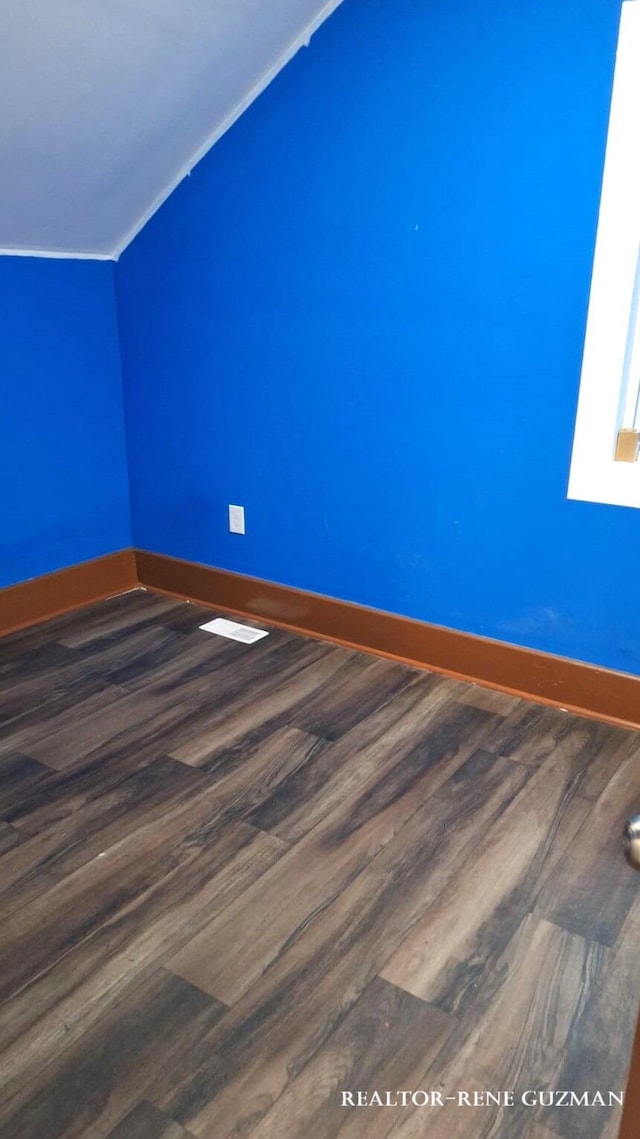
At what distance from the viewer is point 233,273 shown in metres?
2.33

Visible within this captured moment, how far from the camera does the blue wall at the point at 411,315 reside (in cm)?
176

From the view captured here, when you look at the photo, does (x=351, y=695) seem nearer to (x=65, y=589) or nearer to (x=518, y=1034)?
(x=518, y=1034)

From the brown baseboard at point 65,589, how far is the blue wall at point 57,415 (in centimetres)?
4

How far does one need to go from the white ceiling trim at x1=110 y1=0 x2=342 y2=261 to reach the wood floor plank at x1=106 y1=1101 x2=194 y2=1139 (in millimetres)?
2303

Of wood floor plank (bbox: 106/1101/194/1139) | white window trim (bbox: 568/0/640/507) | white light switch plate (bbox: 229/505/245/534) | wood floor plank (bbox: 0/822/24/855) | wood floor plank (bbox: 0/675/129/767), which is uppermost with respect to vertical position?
white window trim (bbox: 568/0/640/507)

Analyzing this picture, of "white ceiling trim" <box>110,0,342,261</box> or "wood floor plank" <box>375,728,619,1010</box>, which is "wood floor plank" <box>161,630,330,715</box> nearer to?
"wood floor plank" <box>375,728,619,1010</box>

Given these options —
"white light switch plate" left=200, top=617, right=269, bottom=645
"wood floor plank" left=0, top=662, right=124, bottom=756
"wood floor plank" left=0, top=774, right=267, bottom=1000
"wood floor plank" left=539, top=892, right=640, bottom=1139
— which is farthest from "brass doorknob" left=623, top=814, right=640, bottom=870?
"white light switch plate" left=200, top=617, right=269, bottom=645

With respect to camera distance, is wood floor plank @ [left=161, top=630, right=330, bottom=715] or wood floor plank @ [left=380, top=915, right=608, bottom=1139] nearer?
wood floor plank @ [left=380, top=915, right=608, bottom=1139]

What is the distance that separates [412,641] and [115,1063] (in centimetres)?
139

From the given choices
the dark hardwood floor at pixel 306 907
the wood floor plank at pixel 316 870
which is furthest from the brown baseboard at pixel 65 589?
the wood floor plank at pixel 316 870

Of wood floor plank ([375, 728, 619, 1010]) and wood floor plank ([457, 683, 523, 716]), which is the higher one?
wood floor plank ([457, 683, 523, 716])

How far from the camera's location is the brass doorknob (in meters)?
0.48

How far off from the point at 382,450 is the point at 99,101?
1.13 meters

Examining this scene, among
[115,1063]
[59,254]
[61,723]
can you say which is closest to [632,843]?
[115,1063]
